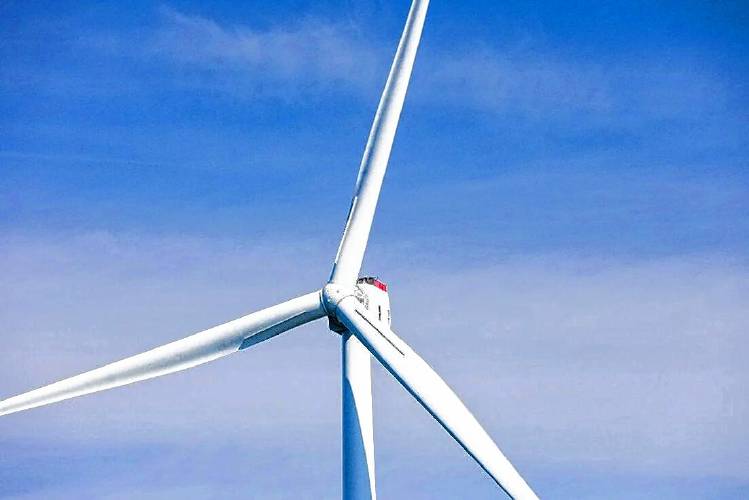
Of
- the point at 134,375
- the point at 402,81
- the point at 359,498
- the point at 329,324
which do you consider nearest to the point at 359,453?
the point at 359,498

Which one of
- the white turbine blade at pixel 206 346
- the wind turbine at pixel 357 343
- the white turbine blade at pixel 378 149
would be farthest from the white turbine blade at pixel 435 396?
the white turbine blade at pixel 378 149

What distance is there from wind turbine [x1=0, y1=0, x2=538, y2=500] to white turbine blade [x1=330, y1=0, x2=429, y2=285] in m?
0.04

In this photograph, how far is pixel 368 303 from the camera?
57375mm

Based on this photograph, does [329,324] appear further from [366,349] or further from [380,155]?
[380,155]

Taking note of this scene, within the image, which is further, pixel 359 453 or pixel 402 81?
pixel 402 81

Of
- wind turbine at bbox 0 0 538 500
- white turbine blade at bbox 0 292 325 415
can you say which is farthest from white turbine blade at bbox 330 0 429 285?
white turbine blade at bbox 0 292 325 415

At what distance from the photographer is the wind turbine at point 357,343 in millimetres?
51750

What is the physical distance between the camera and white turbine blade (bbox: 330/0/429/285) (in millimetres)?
57875

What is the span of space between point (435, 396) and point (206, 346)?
34.9ft

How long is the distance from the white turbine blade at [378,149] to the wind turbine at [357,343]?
4cm

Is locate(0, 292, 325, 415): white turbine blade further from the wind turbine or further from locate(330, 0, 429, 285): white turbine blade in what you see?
locate(330, 0, 429, 285): white turbine blade

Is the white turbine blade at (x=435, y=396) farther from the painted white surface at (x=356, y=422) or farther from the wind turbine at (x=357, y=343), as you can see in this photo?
the painted white surface at (x=356, y=422)

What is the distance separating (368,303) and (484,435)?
9636 millimetres

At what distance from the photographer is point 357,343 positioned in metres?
57.3
